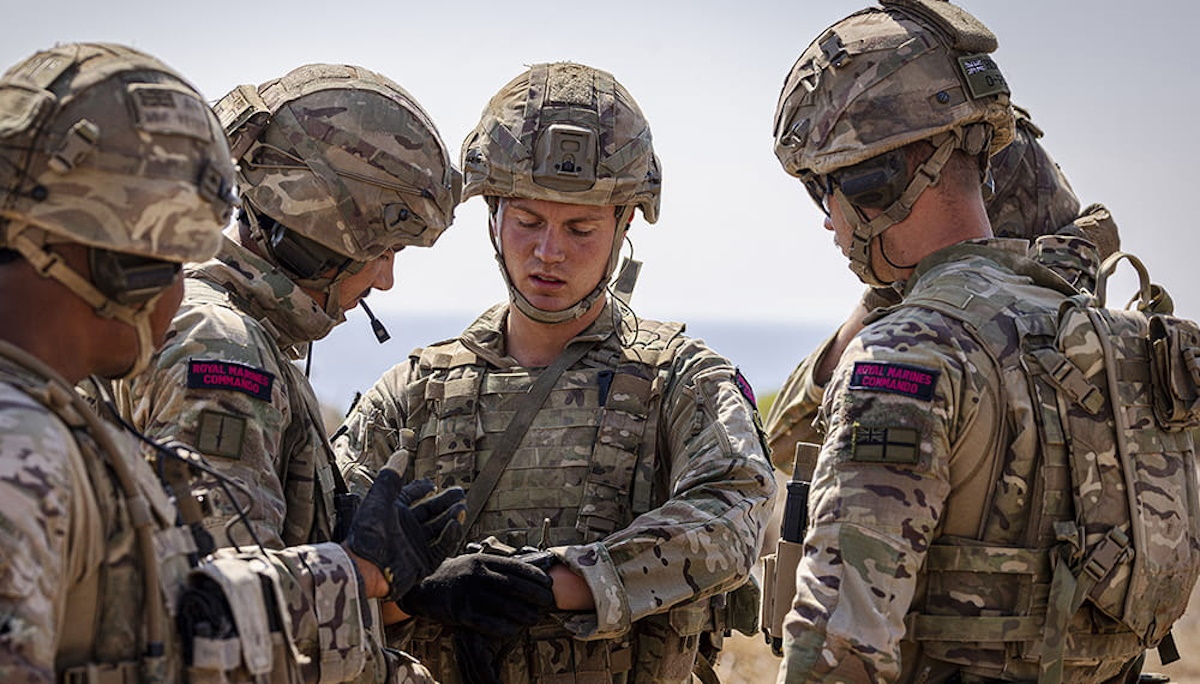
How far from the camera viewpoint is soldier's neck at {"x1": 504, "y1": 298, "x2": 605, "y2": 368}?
541 centimetres

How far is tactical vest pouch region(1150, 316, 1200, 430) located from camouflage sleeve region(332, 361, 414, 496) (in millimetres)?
2846

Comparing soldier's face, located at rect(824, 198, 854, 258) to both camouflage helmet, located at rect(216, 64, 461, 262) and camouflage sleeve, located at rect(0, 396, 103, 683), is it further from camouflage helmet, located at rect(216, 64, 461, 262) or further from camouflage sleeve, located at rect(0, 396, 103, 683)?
camouflage sleeve, located at rect(0, 396, 103, 683)

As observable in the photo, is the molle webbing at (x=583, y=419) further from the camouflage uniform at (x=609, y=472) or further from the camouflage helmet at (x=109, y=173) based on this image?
the camouflage helmet at (x=109, y=173)

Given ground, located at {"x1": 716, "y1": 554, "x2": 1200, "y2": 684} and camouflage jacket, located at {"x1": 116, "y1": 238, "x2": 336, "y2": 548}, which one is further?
ground, located at {"x1": 716, "y1": 554, "x2": 1200, "y2": 684}

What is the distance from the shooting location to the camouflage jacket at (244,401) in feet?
12.1

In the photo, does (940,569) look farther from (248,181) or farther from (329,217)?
(248,181)

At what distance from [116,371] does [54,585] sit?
64cm

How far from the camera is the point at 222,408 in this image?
147 inches

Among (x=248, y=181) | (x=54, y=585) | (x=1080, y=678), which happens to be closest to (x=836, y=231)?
(x=1080, y=678)

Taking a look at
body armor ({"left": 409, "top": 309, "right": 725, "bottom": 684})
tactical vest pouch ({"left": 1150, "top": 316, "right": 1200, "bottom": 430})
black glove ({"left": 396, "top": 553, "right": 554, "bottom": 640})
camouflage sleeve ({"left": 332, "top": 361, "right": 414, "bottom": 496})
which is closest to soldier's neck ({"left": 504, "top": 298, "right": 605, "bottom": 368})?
body armor ({"left": 409, "top": 309, "right": 725, "bottom": 684})

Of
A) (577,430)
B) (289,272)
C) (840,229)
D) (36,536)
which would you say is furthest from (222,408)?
(840,229)

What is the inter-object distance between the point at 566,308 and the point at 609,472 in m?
0.72

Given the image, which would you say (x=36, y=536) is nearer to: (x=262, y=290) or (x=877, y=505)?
(x=262, y=290)

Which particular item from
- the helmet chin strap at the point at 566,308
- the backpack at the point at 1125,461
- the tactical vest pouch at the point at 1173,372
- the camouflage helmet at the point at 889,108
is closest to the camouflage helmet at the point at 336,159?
the helmet chin strap at the point at 566,308
